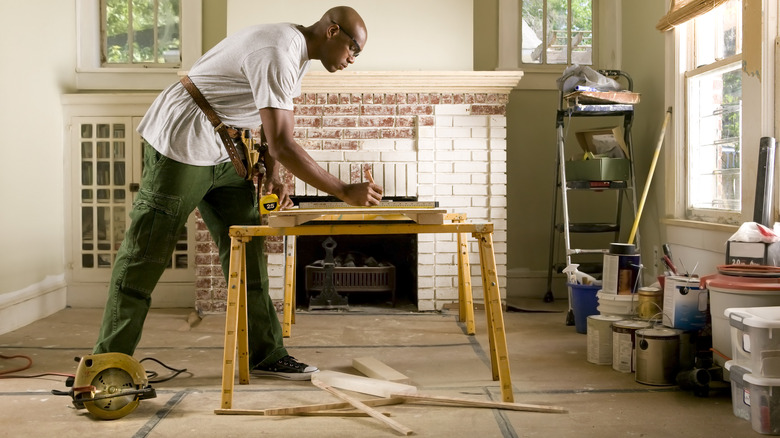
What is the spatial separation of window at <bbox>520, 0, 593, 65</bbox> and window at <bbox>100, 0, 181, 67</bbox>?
2560mm

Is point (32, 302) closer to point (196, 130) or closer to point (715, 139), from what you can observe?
point (196, 130)

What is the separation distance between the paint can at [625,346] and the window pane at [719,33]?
1.59 metres

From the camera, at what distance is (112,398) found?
229 centimetres

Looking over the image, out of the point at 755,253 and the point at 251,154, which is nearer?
the point at 251,154

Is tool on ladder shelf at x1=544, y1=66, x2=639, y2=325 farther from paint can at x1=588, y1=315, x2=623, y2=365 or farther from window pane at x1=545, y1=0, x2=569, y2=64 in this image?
paint can at x1=588, y1=315, x2=623, y2=365

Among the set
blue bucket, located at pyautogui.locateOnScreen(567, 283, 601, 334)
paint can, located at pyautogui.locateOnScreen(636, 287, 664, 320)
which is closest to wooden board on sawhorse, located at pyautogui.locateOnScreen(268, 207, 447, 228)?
paint can, located at pyautogui.locateOnScreen(636, 287, 664, 320)

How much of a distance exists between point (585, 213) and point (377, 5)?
83.2 inches

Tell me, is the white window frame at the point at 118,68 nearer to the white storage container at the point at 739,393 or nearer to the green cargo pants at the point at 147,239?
the green cargo pants at the point at 147,239

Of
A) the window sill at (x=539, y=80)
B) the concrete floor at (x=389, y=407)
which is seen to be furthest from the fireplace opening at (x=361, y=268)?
the window sill at (x=539, y=80)

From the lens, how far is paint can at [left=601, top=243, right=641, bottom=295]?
3357 millimetres

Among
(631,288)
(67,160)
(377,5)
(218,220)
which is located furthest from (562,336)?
(67,160)

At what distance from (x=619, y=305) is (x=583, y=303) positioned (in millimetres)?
538

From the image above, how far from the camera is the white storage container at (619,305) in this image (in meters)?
3.26

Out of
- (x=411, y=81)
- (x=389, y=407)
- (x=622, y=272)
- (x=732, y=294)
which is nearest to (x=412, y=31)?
(x=411, y=81)
